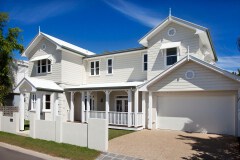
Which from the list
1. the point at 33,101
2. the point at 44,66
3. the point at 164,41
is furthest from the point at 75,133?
the point at 33,101

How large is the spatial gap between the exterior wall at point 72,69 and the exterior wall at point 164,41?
8.20 m

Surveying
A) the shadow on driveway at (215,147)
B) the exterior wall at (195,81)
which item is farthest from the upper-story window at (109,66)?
the shadow on driveway at (215,147)

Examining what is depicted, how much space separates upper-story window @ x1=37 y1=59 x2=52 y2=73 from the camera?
73.8 feet

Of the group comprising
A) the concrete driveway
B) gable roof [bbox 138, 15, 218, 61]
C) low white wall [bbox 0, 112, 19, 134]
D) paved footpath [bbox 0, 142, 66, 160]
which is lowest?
paved footpath [bbox 0, 142, 66, 160]

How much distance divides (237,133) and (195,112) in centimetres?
278

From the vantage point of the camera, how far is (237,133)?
13.4 metres

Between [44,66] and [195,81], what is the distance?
15351mm

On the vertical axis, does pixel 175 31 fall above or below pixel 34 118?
above

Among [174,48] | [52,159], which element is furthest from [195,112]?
[52,159]

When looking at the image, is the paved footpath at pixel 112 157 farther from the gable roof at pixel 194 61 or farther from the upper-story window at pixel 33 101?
the upper-story window at pixel 33 101

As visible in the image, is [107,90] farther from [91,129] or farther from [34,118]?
[91,129]

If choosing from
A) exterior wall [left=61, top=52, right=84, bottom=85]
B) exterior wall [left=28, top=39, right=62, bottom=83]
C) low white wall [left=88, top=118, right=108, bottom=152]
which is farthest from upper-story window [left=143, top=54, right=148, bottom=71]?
low white wall [left=88, top=118, right=108, bottom=152]

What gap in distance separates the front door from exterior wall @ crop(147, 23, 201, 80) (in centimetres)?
410

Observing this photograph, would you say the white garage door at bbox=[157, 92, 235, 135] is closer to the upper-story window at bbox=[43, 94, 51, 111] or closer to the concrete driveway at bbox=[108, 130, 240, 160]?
the concrete driveway at bbox=[108, 130, 240, 160]
